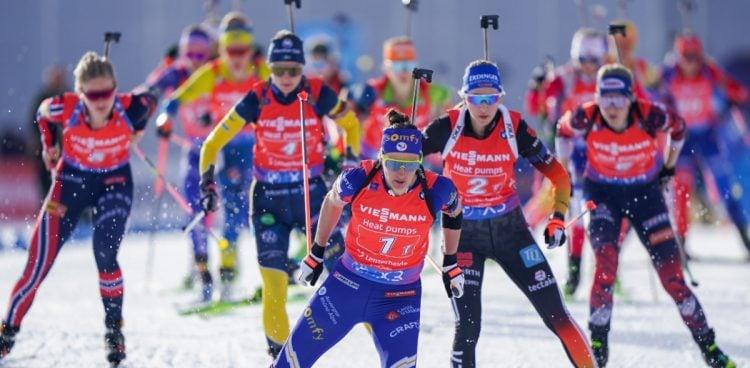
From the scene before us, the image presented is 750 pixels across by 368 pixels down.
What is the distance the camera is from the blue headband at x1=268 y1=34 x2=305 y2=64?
780 cm

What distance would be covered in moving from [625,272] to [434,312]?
3.30 metres

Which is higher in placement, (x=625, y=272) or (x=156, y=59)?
(x=156, y=59)

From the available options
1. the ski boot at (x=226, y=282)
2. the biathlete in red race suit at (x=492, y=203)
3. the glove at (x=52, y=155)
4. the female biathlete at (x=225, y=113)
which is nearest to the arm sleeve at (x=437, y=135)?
the biathlete in red race suit at (x=492, y=203)

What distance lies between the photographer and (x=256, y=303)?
10.4 metres

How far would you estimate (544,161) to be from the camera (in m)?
6.95

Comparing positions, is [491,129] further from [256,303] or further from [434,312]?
[256,303]

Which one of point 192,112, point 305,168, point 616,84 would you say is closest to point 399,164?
point 305,168

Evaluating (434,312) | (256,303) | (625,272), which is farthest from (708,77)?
(256,303)

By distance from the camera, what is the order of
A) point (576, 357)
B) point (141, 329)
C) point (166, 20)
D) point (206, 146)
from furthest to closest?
point (166, 20) < point (141, 329) < point (206, 146) < point (576, 357)

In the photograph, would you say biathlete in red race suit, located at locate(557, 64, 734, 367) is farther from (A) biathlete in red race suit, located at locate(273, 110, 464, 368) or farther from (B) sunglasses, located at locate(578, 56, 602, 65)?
(B) sunglasses, located at locate(578, 56, 602, 65)

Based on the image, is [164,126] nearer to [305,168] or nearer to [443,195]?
[305,168]

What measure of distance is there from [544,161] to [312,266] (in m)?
1.58

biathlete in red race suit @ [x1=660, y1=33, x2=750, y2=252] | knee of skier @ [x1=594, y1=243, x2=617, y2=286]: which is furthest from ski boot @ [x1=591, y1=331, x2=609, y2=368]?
biathlete in red race suit @ [x1=660, y1=33, x2=750, y2=252]

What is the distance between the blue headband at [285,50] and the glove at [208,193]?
0.88m
